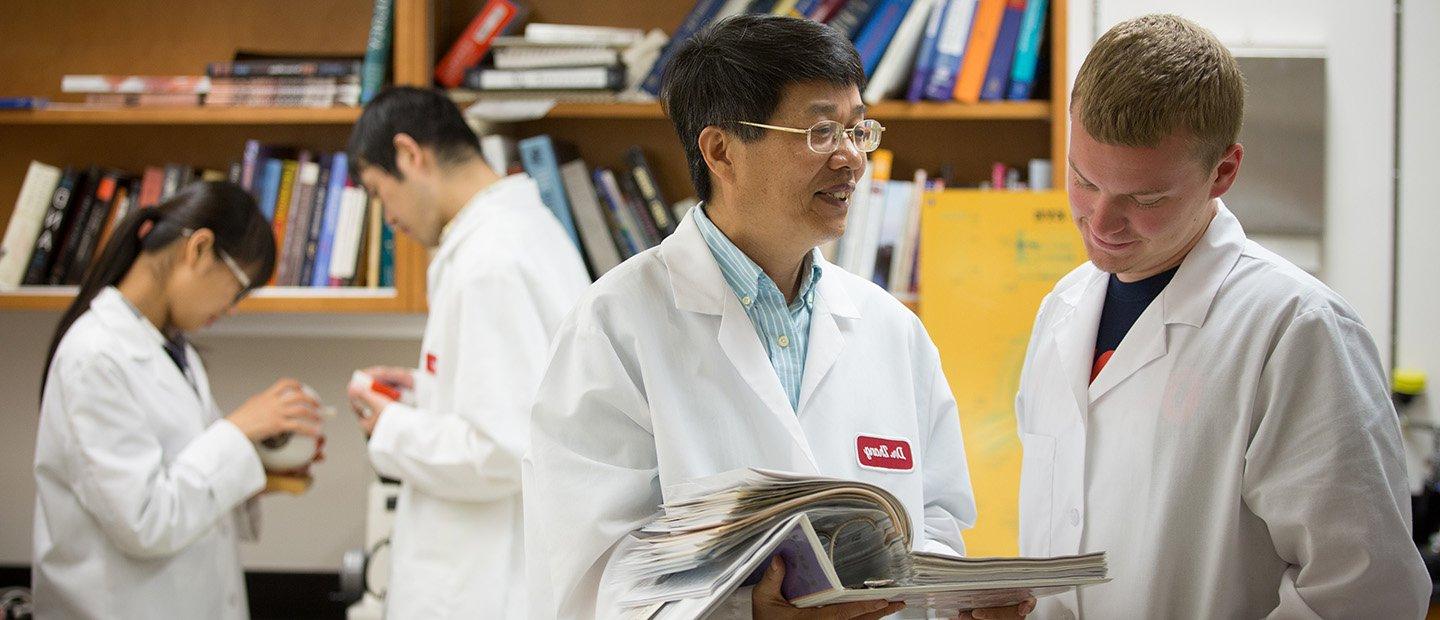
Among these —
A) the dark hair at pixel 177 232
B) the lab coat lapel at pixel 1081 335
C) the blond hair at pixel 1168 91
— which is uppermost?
the blond hair at pixel 1168 91

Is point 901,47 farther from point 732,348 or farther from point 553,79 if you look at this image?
point 732,348

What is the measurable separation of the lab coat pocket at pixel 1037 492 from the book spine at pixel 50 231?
252 cm

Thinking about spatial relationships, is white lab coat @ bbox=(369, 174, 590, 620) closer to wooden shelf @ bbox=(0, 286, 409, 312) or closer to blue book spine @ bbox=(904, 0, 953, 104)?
wooden shelf @ bbox=(0, 286, 409, 312)

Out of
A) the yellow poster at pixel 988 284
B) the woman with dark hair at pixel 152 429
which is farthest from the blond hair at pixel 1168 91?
the woman with dark hair at pixel 152 429

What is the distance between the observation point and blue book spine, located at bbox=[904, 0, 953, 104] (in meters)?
2.52

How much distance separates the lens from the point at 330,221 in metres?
2.79

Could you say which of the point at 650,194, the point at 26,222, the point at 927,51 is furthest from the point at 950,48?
the point at 26,222

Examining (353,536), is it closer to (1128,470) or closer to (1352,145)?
(1128,470)

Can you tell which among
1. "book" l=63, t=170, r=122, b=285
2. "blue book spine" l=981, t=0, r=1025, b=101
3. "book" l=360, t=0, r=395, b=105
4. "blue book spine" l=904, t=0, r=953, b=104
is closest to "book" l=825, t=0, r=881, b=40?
"blue book spine" l=904, t=0, r=953, b=104

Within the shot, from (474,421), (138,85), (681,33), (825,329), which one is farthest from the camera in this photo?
(138,85)

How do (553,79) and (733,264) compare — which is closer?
(733,264)

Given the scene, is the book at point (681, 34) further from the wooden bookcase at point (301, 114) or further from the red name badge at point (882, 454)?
the red name badge at point (882, 454)

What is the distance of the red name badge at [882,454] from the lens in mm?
1296

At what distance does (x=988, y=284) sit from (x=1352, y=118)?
92 centimetres
